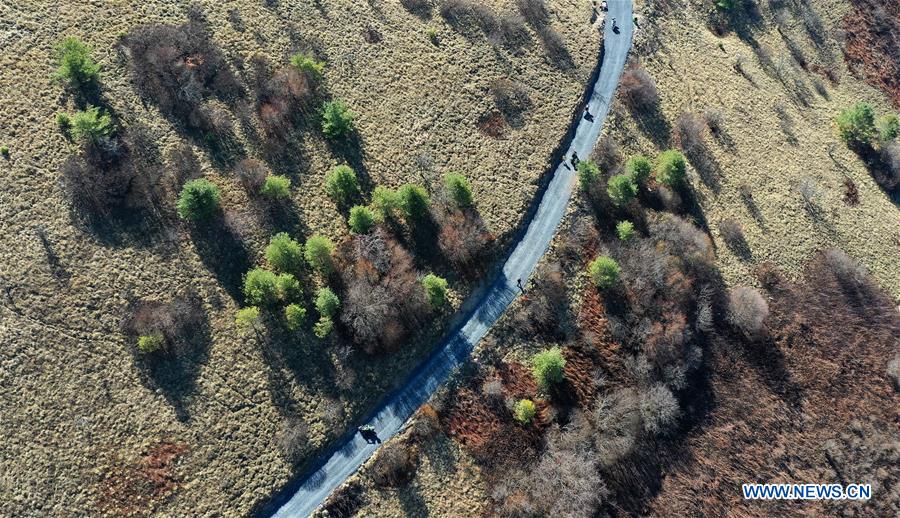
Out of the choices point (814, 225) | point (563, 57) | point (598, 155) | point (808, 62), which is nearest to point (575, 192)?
point (598, 155)

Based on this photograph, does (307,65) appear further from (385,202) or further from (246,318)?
(246,318)

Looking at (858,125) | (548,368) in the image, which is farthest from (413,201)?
(858,125)

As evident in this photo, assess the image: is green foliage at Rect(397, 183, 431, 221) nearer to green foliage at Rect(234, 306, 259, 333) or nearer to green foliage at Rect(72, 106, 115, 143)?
green foliage at Rect(234, 306, 259, 333)

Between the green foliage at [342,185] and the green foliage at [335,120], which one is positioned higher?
→ the green foliage at [335,120]

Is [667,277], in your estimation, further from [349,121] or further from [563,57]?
[349,121]

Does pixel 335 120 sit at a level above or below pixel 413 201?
above

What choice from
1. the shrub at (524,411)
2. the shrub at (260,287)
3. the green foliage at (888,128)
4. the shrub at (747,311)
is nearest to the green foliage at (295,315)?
the shrub at (260,287)

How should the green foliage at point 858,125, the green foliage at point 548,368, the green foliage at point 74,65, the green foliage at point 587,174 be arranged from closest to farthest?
the green foliage at point 548,368, the green foliage at point 74,65, the green foliage at point 587,174, the green foliage at point 858,125

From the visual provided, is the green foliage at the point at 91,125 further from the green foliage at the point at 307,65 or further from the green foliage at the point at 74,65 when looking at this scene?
the green foliage at the point at 307,65
